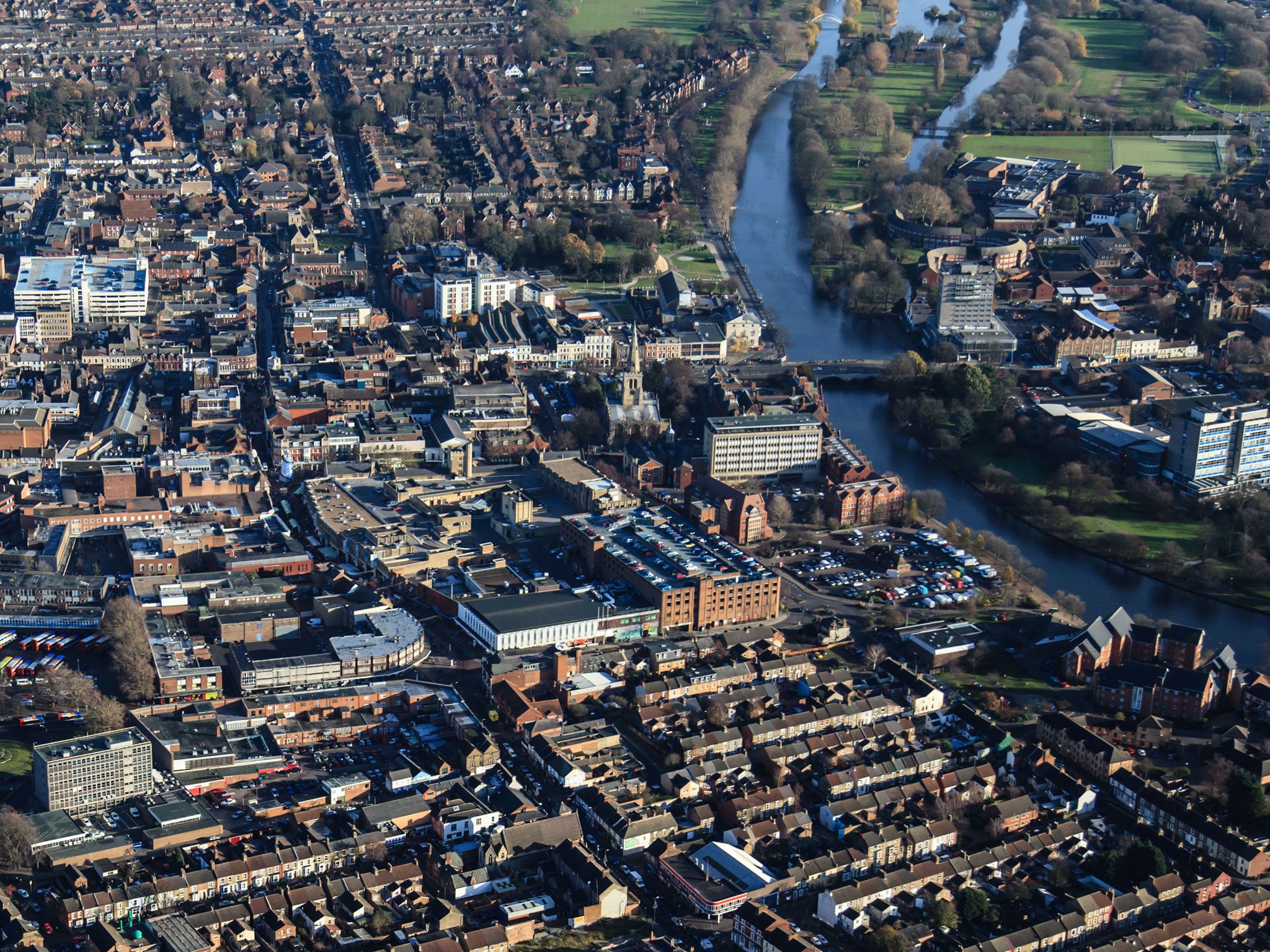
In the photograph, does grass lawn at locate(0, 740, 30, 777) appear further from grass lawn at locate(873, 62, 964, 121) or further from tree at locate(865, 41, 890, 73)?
tree at locate(865, 41, 890, 73)

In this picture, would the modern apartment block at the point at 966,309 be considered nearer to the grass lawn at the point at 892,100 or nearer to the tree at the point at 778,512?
the tree at the point at 778,512

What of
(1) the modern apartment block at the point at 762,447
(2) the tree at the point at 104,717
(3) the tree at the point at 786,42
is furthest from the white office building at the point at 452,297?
(3) the tree at the point at 786,42

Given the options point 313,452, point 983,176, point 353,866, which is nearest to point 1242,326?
point 983,176

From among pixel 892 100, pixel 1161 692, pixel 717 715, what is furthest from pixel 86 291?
pixel 892 100

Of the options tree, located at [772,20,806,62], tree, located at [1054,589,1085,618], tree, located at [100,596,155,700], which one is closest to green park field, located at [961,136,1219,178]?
tree, located at [772,20,806,62]

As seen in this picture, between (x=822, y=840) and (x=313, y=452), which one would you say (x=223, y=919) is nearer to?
(x=822, y=840)

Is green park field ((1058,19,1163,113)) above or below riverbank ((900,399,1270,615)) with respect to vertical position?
above
